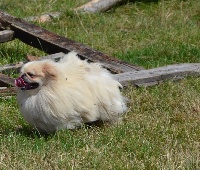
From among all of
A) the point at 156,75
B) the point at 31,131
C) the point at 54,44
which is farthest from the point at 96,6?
the point at 31,131

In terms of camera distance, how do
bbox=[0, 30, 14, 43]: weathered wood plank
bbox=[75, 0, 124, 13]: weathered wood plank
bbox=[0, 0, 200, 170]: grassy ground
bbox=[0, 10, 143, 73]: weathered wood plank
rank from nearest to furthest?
bbox=[0, 0, 200, 170]: grassy ground
bbox=[0, 10, 143, 73]: weathered wood plank
bbox=[0, 30, 14, 43]: weathered wood plank
bbox=[75, 0, 124, 13]: weathered wood plank

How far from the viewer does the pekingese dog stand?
223 inches

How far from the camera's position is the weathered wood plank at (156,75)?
7148 mm

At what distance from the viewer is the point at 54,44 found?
26.6 ft

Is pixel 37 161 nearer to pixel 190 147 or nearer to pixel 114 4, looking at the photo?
pixel 190 147

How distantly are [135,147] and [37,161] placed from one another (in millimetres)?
848

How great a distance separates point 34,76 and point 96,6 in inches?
231

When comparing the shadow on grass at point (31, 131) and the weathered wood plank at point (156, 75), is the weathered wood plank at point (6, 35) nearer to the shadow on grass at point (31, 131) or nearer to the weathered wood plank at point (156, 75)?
the weathered wood plank at point (156, 75)

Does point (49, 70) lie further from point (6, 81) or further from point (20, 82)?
point (6, 81)

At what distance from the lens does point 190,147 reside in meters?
5.50

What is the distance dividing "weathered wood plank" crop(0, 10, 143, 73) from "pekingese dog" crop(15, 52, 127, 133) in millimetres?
1602

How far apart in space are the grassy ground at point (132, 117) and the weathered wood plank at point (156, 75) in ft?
0.29

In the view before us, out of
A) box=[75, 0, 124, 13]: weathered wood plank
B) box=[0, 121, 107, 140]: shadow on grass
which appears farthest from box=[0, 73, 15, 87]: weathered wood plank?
box=[75, 0, 124, 13]: weathered wood plank

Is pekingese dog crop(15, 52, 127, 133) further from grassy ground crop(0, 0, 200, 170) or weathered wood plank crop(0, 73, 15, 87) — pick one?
weathered wood plank crop(0, 73, 15, 87)
